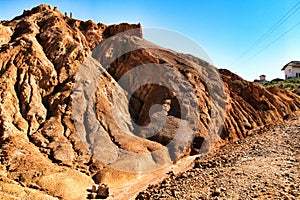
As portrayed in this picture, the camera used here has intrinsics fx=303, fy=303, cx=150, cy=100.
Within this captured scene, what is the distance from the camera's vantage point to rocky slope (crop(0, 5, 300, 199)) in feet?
68.7

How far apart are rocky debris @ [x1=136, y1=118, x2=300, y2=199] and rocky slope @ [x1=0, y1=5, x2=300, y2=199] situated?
976 centimetres

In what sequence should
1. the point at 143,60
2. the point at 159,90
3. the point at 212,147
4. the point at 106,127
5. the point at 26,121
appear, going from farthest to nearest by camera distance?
the point at 143,60
the point at 159,90
the point at 212,147
the point at 106,127
the point at 26,121

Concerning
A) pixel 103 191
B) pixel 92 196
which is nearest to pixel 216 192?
pixel 103 191

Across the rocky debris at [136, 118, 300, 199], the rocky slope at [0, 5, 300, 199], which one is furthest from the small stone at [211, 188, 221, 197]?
the rocky slope at [0, 5, 300, 199]

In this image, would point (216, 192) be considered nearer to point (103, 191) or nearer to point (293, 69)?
point (103, 191)

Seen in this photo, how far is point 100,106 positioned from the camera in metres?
27.8

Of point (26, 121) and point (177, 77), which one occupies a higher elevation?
point (177, 77)

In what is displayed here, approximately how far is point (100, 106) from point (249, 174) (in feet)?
65.2

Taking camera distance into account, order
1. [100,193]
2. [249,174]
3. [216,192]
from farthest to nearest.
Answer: [100,193] < [249,174] < [216,192]

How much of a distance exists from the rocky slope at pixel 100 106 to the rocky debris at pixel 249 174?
9.76m

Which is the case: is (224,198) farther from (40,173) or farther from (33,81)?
(33,81)

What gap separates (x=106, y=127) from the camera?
26312mm

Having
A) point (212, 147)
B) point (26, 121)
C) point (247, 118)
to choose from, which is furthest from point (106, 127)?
point (247, 118)

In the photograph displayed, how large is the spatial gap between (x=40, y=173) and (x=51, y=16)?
22.2m
